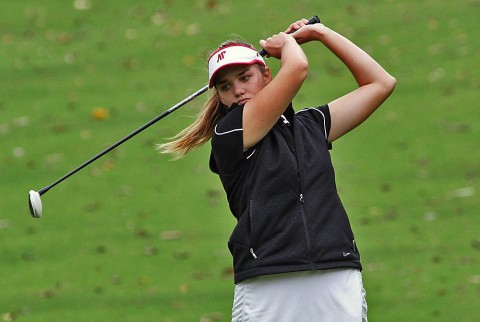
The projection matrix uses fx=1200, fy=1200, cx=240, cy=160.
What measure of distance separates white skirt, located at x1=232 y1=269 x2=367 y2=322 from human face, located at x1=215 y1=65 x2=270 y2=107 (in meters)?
0.67

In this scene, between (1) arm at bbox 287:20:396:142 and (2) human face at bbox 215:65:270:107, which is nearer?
(2) human face at bbox 215:65:270:107

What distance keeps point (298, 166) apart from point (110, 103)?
7.80 meters

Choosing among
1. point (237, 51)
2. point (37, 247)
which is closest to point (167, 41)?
point (37, 247)

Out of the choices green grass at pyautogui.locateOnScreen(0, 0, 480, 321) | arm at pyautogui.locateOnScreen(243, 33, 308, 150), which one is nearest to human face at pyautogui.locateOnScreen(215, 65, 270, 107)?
arm at pyautogui.locateOnScreen(243, 33, 308, 150)

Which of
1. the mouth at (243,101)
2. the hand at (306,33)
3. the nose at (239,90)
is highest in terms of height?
the hand at (306,33)

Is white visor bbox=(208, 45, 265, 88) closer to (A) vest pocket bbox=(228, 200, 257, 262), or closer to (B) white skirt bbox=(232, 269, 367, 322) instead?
(A) vest pocket bbox=(228, 200, 257, 262)

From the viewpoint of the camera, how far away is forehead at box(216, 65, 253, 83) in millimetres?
4397

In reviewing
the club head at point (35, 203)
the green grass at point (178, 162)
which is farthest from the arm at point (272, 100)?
the green grass at point (178, 162)

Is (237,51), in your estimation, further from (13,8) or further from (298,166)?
(13,8)

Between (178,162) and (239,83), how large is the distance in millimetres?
6218

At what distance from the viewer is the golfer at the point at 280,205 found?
423 centimetres

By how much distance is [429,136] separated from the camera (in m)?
10.6

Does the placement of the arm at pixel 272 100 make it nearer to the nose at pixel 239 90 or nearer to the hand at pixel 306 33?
the nose at pixel 239 90

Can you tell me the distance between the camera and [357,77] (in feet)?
15.4
